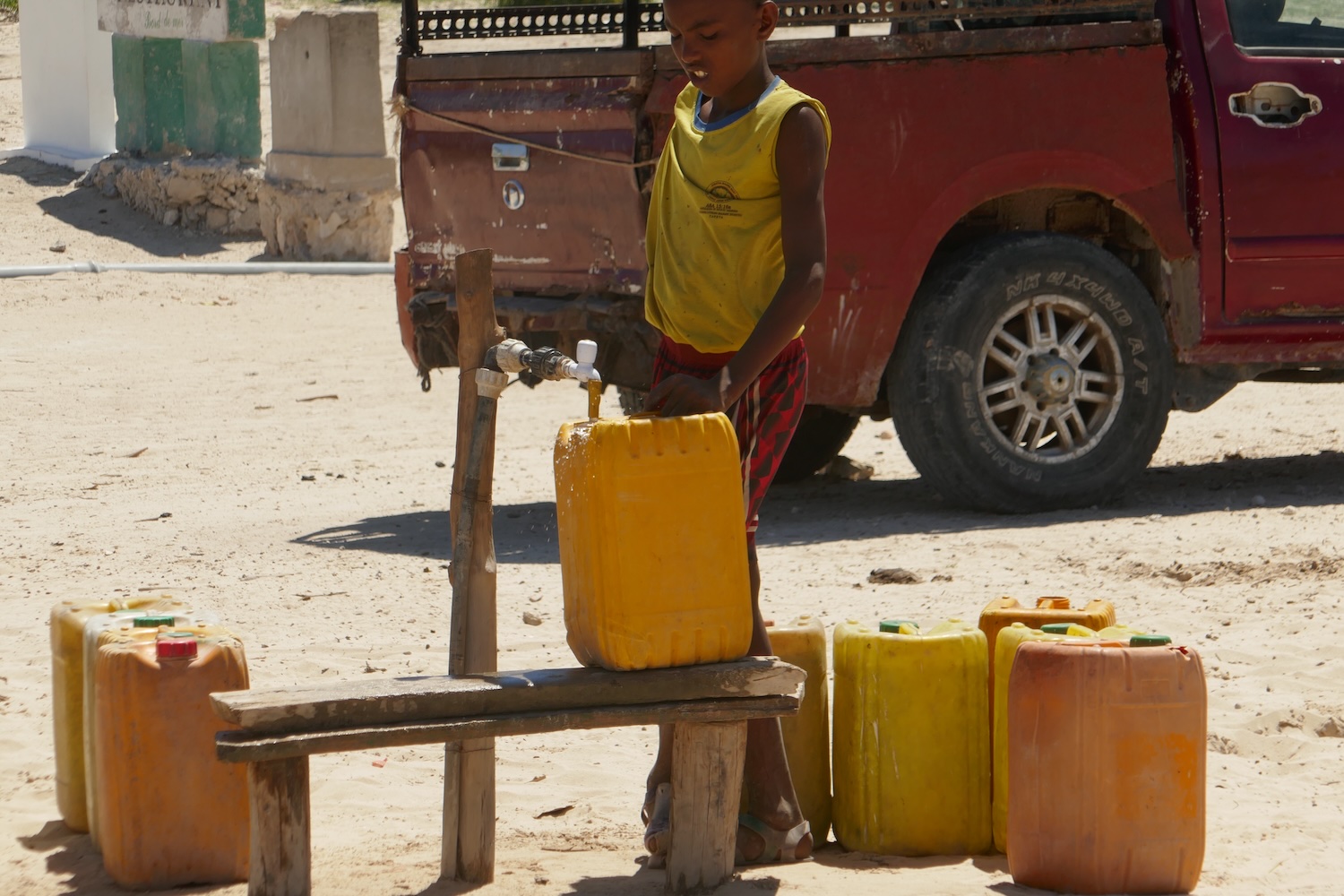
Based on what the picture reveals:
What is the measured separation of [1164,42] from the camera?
682 cm

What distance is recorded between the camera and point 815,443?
8102 millimetres

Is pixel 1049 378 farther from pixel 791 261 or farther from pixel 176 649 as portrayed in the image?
pixel 176 649

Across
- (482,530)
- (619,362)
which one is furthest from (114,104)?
(482,530)

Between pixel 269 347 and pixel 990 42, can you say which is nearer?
pixel 990 42

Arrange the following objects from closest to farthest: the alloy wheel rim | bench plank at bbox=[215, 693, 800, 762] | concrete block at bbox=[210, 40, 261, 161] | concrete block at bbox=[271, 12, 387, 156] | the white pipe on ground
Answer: bench plank at bbox=[215, 693, 800, 762]
the alloy wheel rim
the white pipe on ground
concrete block at bbox=[271, 12, 387, 156]
concrete block at bbox=[210, 40, 261, 161]

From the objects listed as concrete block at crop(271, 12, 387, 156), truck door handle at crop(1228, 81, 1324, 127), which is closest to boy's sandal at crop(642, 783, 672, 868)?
truck door handle at crop(1228, 81, 1324, 127)

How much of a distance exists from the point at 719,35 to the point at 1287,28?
4314 millimetres

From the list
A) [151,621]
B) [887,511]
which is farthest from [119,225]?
[151,621]

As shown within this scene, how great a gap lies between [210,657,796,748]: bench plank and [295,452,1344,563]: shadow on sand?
329 cm

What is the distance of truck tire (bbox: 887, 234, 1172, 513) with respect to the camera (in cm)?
672

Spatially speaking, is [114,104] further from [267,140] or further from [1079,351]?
[1079,351]

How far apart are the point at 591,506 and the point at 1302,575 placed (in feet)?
11.8

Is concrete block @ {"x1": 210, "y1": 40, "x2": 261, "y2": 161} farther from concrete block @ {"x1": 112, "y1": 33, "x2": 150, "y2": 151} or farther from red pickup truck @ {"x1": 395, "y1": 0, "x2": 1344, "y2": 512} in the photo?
red pickup truck @ {"x1": 395, "y1": 0, "x2": 1344, "y2": 512}

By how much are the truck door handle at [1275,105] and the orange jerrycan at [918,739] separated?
370 centimetres
